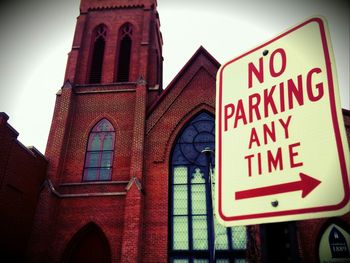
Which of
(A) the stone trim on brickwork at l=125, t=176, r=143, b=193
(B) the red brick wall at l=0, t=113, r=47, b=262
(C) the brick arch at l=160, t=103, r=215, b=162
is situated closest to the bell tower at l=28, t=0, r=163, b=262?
(A) the stone trim on brickwork at l=125, t=176, r=143, b=193

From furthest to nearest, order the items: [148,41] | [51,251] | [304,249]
Result: [148,41] → [51,251] → [304,249]

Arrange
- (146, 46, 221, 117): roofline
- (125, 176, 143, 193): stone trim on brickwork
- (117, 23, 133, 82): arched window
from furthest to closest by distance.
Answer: (117, 23, 133, 82): arched window < (146, 46, 221, 117): roofline < (125, 176, 143, 193): stone trim on brickwork

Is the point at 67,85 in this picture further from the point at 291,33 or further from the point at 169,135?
the point at 291,33

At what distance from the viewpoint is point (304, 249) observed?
12.0m

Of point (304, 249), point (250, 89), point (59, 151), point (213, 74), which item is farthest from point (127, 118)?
point (250, 89)

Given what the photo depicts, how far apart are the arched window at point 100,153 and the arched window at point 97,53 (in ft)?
11.2

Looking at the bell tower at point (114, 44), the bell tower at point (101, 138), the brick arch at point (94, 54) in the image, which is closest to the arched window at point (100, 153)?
the bell tower at point (101, 138)

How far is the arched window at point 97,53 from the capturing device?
18062 mm

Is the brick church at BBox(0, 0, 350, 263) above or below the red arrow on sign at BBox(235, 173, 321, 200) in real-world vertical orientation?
above

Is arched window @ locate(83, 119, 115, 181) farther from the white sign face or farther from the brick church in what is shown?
the white sign face

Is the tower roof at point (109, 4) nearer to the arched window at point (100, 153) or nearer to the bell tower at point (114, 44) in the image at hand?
the bell tower at point (114, 44)

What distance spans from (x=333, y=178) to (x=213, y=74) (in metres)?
15.3

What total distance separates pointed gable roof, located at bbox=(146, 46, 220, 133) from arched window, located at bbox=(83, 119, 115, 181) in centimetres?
215

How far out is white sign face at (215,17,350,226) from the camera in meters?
1.36
